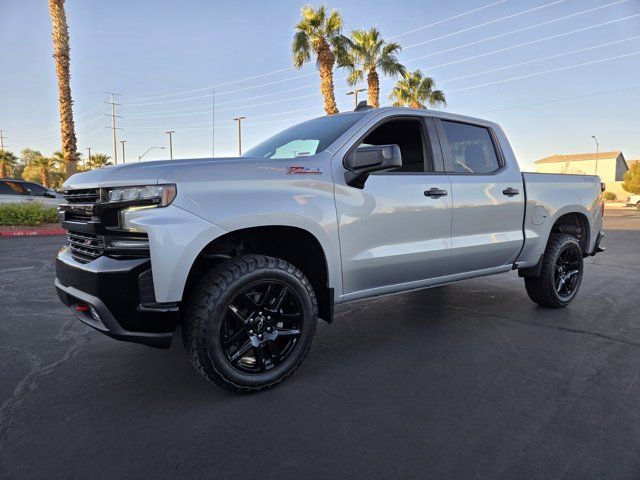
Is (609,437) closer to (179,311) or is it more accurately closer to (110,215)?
(179,311)

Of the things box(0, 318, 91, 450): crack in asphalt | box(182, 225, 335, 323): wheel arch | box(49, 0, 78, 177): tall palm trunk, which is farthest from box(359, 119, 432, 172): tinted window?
box(49, 0, 78, 177): tall palm trunk

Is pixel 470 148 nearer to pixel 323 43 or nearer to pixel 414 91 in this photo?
pixel 323 43

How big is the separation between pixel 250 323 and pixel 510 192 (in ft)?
9.27

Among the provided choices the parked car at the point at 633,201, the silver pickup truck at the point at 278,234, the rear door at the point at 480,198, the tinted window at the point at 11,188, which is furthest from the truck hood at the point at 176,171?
the parked car at the point at 633,201

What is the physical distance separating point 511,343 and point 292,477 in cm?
246

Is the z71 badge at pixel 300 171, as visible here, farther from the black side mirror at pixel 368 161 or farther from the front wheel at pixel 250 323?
the front wheel at pixel 250 323

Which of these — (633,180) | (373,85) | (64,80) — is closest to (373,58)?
(373,85)

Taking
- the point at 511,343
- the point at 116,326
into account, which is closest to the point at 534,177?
the point at 511,343

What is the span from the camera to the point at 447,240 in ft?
12.6

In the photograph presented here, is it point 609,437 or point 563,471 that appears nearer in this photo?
point 563,471

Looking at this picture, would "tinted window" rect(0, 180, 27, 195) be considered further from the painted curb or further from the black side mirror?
the black side mirror

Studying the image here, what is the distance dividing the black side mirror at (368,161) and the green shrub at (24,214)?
548 inches

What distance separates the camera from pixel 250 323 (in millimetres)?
2902

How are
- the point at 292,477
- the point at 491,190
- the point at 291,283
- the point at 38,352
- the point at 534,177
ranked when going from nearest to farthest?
the point at 292,477 < the point at 291,283 < the point at 38,352 < the point at 491,190 < the point at 534,177
